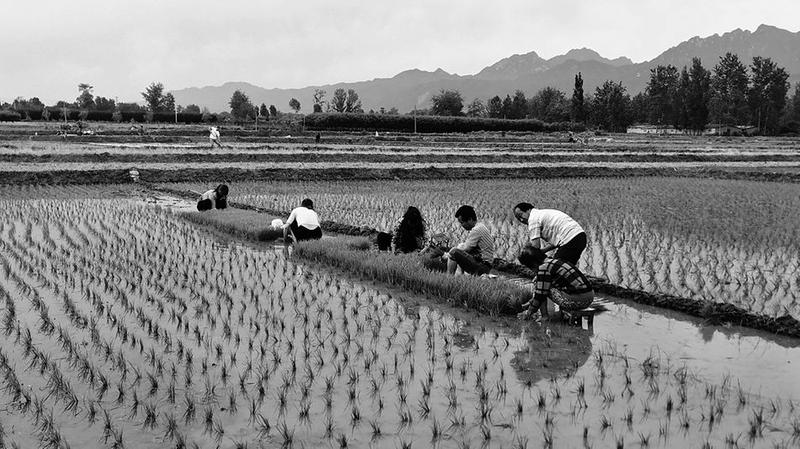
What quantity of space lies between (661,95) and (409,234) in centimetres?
7760

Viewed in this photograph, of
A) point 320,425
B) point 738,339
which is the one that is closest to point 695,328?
point 738,339

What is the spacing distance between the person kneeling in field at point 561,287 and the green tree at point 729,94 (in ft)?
236

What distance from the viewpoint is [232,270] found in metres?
8.00

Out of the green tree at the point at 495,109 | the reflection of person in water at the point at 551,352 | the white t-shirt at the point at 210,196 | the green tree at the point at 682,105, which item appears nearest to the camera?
the reflection of person in water at the point at 551,352

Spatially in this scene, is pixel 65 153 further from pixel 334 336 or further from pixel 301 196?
pixel 334 336

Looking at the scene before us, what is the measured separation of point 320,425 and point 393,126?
179 feet

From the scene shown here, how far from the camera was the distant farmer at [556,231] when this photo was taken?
6.29m

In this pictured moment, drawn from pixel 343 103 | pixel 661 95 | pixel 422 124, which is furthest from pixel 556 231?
pixel 661 95

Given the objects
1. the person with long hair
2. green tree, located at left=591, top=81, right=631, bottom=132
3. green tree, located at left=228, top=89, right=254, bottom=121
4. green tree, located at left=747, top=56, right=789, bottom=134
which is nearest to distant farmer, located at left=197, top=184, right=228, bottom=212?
the person with long hair

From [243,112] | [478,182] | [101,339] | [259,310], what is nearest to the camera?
[101,339]

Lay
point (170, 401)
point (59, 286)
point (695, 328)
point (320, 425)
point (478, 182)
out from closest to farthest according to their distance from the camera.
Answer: point (320, 425) → point (170, 401) → point (695, 328) → point (59, 286) → point (478, 182)

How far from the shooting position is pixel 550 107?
78.3 metres

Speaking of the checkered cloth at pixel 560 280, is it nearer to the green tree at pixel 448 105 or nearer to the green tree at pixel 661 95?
the green tree at pixel 448 105

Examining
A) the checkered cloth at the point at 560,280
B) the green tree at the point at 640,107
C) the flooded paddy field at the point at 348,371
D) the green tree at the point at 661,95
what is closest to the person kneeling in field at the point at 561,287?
the checkered cloth at the point at 560,280
